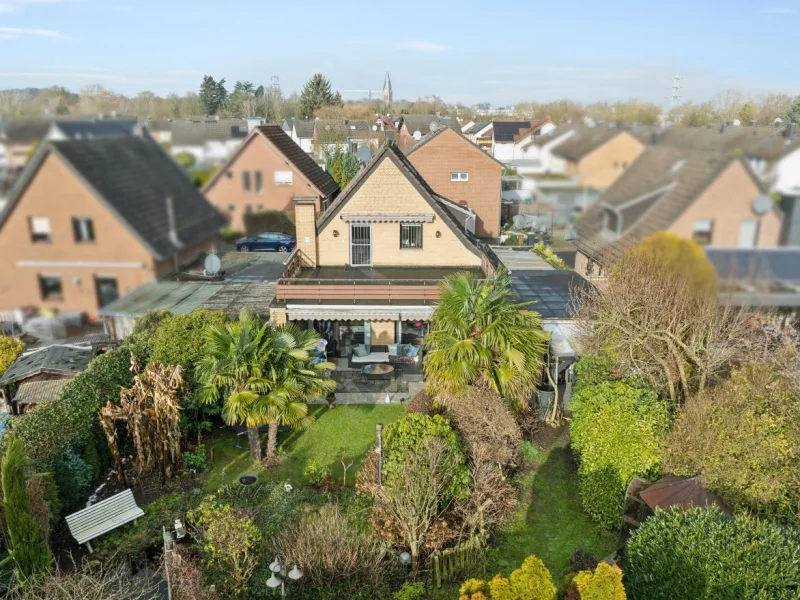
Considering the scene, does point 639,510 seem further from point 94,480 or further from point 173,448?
point 94,480

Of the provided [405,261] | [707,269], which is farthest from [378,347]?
[707,269]

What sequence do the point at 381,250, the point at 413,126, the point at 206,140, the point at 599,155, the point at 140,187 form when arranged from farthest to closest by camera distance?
the point at 413,126, the point at 381,250, the point at 599,155, the point at 206,140, the point at 140,187

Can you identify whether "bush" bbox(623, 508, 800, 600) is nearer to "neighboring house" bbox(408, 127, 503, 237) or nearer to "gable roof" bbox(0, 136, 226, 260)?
"gable roof" bbox(0, 136, 226, 260)

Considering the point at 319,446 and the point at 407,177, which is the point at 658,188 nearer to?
the point at 319,446

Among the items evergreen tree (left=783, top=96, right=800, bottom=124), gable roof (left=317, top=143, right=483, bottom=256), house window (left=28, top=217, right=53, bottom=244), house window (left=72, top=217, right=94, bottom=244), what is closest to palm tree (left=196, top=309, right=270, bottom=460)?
gable roof (left=317, top=143, right=483, bottom=256)

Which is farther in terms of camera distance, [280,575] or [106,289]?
[280,575]

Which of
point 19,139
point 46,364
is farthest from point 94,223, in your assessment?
point 46,364
